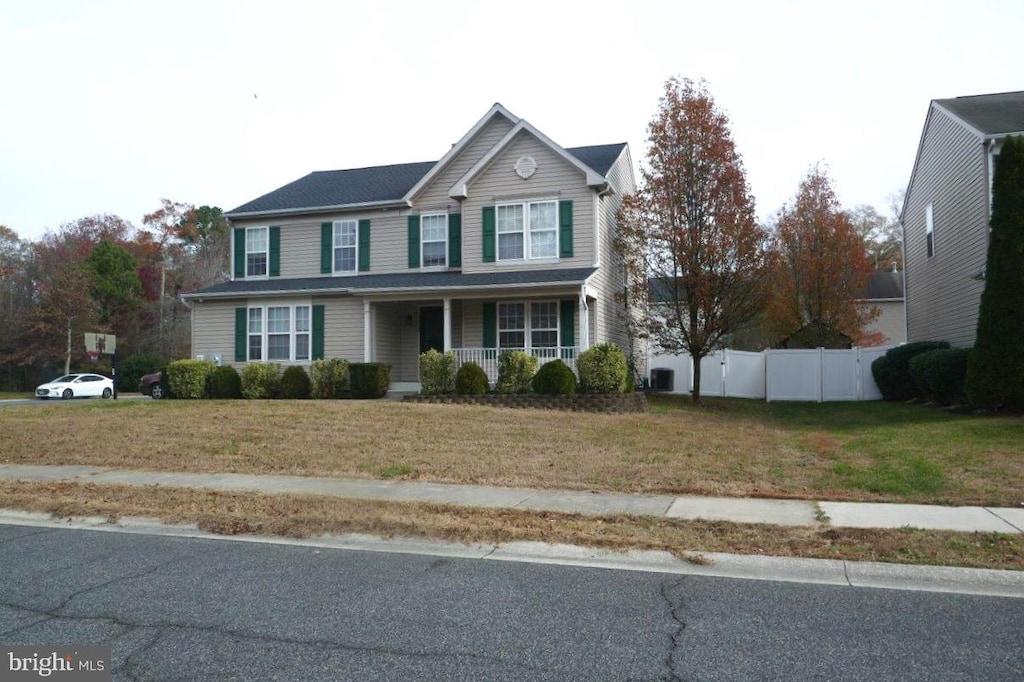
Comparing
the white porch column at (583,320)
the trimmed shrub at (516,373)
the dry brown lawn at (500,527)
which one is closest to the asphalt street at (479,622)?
the dry brown lawn at (500,527)

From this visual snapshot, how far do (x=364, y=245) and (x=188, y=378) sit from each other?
6.19 meters

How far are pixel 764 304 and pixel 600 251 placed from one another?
15.1 ft

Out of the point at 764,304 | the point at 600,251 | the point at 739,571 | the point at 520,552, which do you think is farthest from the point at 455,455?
the point at 764,304

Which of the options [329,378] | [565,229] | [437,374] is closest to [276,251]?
[329,378]

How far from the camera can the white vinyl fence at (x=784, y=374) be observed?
2511 centimetres

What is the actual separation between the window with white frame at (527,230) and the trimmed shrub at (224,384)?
26.3 ft

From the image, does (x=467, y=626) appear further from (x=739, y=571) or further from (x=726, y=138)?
(x=726, y=138)

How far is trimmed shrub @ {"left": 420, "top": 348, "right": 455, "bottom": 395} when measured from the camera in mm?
19203

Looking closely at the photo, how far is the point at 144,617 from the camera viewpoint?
527 centimetres

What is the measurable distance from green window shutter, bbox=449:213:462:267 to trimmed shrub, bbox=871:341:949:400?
1277 cm

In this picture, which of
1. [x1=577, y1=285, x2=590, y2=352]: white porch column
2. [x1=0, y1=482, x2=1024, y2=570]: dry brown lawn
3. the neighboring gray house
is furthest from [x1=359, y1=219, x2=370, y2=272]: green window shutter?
the neighboring gray house

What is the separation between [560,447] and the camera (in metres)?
12.8

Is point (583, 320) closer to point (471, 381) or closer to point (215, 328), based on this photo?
point (471, 381)

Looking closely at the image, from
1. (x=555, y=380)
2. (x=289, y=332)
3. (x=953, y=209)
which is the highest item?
(x=953, y=209)
